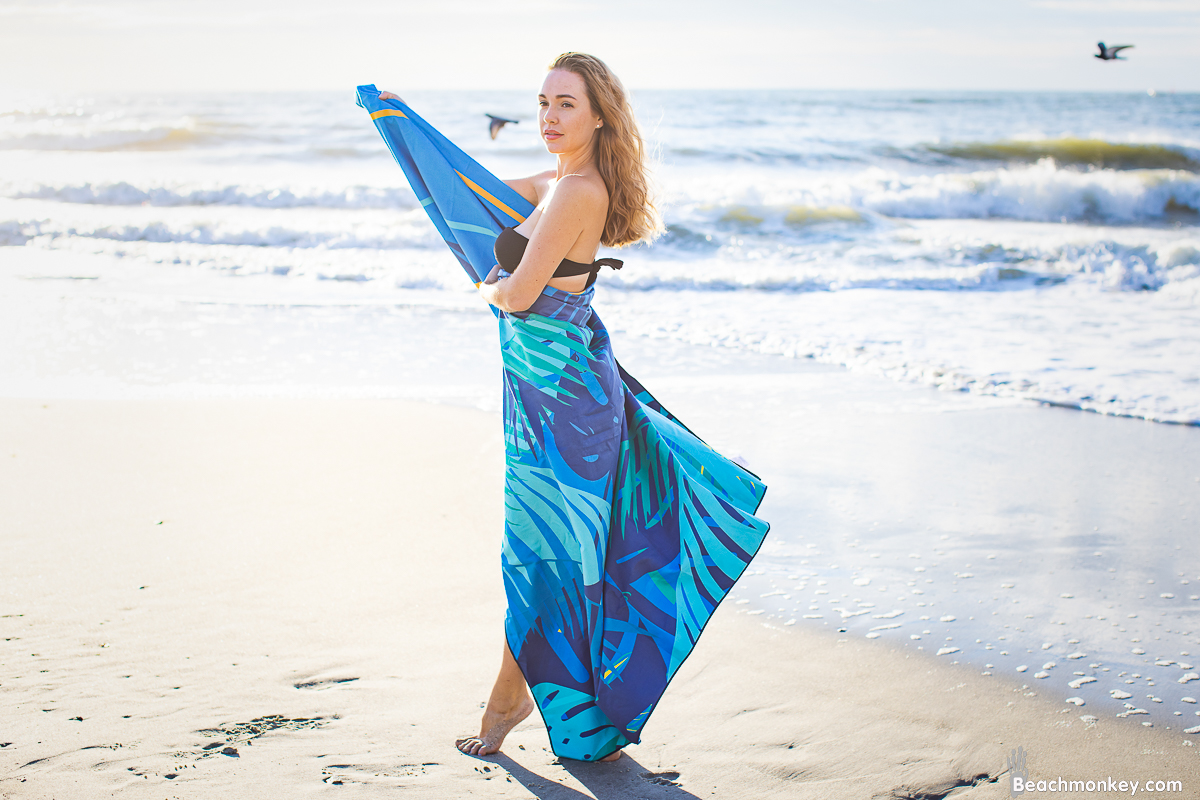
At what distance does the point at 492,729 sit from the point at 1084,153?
2734 centimetres

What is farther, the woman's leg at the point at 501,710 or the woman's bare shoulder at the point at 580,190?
the woman's leg at the point at 501,710

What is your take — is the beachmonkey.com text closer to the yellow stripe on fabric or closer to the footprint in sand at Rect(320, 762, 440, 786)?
the footprint in sand at Rect(320, 762, 440, 786)

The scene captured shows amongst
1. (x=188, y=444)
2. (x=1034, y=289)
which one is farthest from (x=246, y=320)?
(x=1034, y=289)

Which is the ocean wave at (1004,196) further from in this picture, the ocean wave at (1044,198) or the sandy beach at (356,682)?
the sandy beach at (356,682)

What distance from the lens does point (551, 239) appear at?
2270 millimetres

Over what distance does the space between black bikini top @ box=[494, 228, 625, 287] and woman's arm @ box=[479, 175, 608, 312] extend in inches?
2.3

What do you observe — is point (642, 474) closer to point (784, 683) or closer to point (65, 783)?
point (784, 683)

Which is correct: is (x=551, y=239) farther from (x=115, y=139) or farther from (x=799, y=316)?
(x=115, y=139)

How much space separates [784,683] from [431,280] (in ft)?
27.0

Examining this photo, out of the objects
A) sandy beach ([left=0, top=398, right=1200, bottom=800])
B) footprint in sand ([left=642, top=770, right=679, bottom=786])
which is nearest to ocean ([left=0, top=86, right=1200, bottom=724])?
sandy beach ([left=0, top=398, right=1200, bottom=800])

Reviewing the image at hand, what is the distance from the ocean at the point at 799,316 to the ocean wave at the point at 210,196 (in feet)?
0.21

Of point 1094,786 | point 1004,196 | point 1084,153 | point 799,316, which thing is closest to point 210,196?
point 799,316

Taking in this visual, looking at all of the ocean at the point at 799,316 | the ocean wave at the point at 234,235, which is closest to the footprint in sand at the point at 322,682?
the ocean at the point at 799,316

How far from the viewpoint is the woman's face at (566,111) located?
2.33 metres
